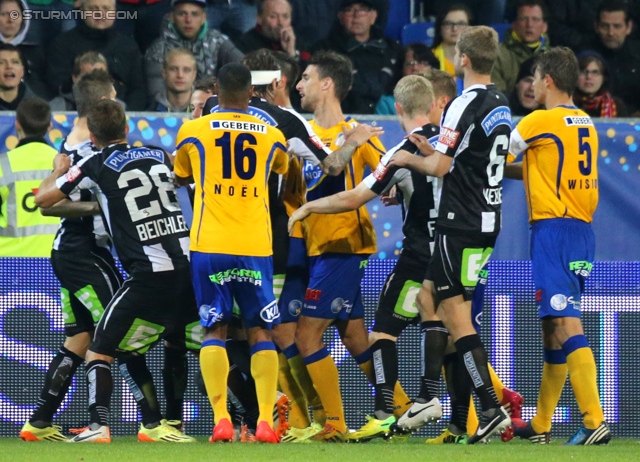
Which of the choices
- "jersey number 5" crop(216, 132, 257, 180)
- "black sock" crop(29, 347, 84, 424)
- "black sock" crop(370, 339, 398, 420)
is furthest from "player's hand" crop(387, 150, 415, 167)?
"black sock" crop(29, 347, 84, 424)

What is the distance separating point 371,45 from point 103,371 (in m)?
5.64

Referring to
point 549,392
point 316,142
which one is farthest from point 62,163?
point 549,392

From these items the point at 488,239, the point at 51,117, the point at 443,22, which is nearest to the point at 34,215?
the point at 51,117

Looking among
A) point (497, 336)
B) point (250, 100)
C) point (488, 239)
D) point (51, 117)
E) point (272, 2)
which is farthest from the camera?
point (272, 2)

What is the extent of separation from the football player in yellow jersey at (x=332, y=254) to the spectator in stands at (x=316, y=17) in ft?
14.8

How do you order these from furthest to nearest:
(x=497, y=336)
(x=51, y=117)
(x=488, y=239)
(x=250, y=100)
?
1. (x=51, y=117)
2. (x=497, y=336)
3. (x=250, y=100)
4. (x=488, y=239)

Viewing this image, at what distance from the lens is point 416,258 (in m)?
8.05

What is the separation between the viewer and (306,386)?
8352mm

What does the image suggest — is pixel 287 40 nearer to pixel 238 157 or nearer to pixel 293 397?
pixel 293 397

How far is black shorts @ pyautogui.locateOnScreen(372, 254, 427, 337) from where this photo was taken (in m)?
8.02

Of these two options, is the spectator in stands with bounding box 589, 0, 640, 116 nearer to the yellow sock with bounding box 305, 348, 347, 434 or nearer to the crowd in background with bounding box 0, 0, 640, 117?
the crowd in background with bounding box 0, 0, 640, 117

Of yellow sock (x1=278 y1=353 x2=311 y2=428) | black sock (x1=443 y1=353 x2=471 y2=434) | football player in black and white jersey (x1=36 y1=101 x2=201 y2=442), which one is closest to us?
football player in black and white jersey (x1=36 y1=101 x2=201 y2=442)

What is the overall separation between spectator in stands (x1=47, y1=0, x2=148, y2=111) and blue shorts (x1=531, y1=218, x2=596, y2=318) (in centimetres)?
478

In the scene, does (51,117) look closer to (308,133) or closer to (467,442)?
(308,133)
